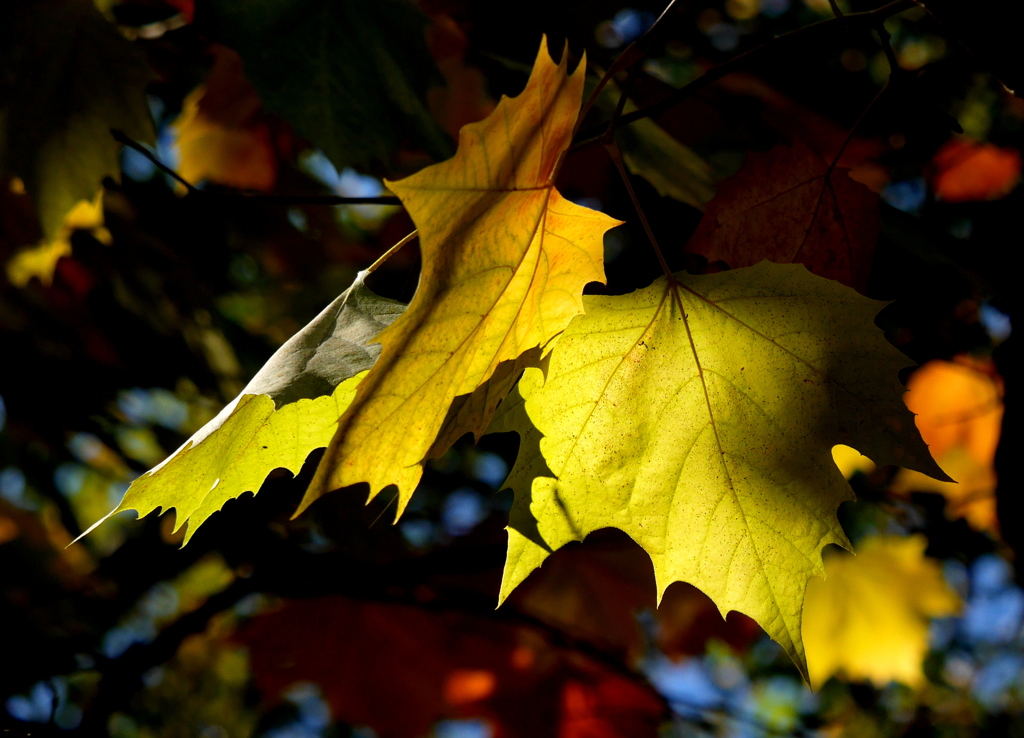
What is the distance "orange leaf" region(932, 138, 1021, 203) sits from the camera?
167 centimetres

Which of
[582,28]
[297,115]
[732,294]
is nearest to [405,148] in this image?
[582,28]

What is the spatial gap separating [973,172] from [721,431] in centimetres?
158

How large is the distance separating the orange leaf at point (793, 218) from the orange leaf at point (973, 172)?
1.17 m

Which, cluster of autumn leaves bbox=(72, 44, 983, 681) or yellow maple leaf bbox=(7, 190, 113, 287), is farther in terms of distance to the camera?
yellow maple leaf bbox=(7, 190, 113, 287)

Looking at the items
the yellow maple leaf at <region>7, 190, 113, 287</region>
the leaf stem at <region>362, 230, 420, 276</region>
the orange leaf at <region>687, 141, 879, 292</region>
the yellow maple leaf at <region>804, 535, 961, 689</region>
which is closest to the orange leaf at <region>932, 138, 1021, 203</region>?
the yellow maple leaf at <region>804, 535, 961, 689</region>

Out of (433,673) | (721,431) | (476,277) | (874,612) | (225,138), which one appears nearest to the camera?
→ (476,277)

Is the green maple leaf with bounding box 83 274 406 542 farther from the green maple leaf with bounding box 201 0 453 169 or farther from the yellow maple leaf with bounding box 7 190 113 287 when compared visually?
the yellow maple leaf with bounding box 7 190 113 287

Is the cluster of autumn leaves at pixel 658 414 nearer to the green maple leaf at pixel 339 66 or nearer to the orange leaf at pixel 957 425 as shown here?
the green maple leaf at pixel 339 66

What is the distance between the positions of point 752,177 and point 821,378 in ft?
0.71

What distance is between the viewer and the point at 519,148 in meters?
0.44

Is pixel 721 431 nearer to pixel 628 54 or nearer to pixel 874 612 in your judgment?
pixel 628 54

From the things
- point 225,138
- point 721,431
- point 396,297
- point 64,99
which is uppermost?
point 64,99

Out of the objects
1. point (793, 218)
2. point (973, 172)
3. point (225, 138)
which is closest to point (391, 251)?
point (793, 218)

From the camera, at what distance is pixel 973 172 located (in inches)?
68.7
